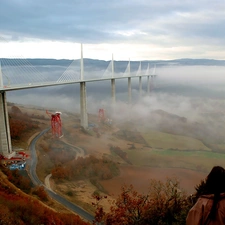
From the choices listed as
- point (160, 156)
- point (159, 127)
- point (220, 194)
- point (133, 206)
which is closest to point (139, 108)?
point (159, 127)

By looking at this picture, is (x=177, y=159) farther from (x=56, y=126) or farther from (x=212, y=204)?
(x=212, y=204)

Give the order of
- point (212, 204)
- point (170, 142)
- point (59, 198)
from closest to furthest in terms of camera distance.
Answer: point (212, 204), point (59, 198), point (170, 142)

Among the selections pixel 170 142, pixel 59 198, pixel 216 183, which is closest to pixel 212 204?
pixel 216 183

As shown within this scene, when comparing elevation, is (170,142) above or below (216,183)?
below

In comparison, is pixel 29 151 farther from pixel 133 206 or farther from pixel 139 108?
pixel 139 108

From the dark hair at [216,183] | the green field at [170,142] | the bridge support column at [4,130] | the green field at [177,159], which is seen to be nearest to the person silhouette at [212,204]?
the dark hair at [216,183]

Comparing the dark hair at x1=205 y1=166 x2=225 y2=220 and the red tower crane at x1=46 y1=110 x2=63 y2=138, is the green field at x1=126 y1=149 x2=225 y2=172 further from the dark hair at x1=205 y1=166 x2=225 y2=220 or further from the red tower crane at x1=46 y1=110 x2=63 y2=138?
the dark hair at x1=205 y1=166 x2=225 y2=220

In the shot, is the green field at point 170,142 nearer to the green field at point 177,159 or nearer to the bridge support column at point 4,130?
the green field at point 177,159
